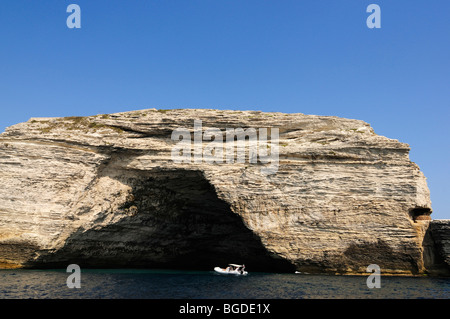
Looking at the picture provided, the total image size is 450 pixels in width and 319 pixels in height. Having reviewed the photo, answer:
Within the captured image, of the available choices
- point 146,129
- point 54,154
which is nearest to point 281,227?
point 146,129

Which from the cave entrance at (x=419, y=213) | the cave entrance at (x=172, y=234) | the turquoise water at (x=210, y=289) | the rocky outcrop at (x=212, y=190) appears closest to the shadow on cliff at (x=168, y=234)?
the cave entrance at (x=172, y=234)

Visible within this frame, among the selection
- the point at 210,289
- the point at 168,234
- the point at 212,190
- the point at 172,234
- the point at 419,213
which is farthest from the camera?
the point at 172,234

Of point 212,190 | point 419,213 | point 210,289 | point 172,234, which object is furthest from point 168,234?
point 419,213

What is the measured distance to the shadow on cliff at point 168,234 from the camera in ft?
87.2

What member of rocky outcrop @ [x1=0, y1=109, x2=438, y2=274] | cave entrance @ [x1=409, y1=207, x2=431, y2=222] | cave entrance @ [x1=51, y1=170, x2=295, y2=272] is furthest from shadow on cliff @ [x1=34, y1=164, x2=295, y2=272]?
cave entrance @ [x1=409, y1=207, x2=431, y2=222]

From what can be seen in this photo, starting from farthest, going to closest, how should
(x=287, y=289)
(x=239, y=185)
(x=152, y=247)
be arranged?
1. (x=152, y=247)
2. (x=239, y=185)
3. (x=287, y=289)

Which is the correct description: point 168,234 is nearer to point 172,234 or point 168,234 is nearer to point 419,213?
point 172,234

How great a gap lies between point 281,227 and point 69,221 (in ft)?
44.3

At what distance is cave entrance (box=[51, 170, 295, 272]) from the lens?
2691cm

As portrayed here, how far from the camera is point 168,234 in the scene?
100 ft

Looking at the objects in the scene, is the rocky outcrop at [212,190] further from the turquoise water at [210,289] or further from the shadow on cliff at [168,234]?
the turquoise water at [210,289]

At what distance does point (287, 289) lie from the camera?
18062mm

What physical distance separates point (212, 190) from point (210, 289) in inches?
372

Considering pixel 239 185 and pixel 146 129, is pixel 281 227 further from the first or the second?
pixel 146 129
